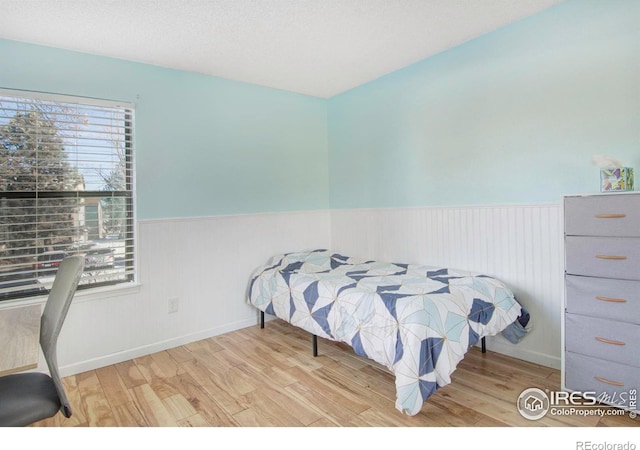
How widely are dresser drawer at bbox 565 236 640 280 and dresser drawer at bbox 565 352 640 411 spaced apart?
1.55ft

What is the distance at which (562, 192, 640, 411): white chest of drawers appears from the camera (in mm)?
1853

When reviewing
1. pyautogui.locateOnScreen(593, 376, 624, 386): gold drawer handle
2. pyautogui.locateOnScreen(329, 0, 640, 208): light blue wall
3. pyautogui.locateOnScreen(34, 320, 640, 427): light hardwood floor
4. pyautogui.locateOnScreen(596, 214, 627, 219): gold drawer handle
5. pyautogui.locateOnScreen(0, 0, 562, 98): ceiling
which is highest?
pyautogui.locateOnScreen(0, 0, 562, 98): ceiling

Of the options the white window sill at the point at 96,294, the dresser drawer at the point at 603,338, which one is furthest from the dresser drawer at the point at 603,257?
the white window sill at the point at 96,294

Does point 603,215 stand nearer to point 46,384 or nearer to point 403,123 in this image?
point 403,123

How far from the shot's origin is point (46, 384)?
4.76ft

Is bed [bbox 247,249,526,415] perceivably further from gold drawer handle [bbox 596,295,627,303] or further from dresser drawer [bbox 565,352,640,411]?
gold drawer handle [bbox 596,295,627,303]

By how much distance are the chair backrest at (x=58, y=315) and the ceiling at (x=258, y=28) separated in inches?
63.9

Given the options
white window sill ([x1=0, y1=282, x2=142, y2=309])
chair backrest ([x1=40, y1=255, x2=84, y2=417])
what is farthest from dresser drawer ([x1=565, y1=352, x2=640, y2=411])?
white window sill ([x1=0, y1=282, x2=142, y2=309])

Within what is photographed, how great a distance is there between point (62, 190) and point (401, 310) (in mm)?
2504

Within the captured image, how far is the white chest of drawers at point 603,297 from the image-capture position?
1.85 m

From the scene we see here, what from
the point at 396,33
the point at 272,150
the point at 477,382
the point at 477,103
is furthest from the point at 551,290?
the point at 272,150

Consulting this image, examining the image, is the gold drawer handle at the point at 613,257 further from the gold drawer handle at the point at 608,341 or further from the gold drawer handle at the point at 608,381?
the gold drawer handle at the point at 608,381

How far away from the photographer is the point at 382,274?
2893 mm

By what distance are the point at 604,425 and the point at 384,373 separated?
3.91ft
